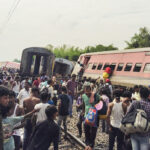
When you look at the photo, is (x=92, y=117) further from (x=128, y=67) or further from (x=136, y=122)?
(x=128, y=67)

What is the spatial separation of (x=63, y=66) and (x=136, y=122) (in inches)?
1048

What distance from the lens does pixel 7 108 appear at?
3.32 metres

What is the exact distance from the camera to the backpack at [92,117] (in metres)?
5.37

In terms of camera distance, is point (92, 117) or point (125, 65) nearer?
point (92, 117)

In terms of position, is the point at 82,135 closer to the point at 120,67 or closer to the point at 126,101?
the point at 126,101

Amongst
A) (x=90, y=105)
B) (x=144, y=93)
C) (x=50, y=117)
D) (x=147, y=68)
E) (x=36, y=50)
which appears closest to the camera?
(x=50, y=117)

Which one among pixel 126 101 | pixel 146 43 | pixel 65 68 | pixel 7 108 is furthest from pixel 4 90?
pixel 146 43

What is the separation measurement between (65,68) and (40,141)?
26.4 m

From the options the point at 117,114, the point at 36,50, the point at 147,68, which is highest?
the point at 36,50

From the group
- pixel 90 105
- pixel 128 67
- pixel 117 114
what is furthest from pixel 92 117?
pixel 128 67

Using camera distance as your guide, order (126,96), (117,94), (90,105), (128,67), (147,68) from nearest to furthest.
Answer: (126,96), (117,94), (90,105), (147,68), (128,67)

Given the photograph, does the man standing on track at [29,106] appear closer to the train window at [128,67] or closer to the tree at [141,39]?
the train window at [128,67]

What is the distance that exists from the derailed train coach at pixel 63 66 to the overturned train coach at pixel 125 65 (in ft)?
30.0

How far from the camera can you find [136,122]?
12.9 feet
